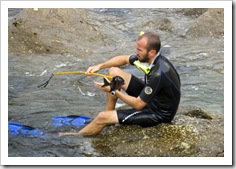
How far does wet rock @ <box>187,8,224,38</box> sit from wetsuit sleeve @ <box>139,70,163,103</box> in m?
6.81

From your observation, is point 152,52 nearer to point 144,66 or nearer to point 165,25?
point 144,66

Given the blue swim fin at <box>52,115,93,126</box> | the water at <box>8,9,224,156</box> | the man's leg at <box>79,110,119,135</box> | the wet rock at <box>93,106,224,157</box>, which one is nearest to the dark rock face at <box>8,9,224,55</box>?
the water at <box>8,9,224,156</box>

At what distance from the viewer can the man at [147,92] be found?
17.4ft

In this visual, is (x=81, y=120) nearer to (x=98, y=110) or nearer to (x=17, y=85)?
(x=98, y=110)

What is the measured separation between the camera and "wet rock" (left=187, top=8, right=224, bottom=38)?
38.9ft

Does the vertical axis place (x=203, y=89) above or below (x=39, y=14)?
below

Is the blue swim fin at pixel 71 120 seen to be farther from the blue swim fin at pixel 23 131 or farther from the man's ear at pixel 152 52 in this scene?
the man's ear at pixel 152 52

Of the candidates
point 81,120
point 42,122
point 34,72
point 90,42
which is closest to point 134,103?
point 81,120

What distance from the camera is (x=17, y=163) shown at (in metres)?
5.13

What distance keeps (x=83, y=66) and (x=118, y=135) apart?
4.25m

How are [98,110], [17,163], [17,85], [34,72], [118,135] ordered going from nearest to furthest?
[17,163]
[118,135]
[98,110]
[17,85]
[34,72]

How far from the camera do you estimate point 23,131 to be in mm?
6121

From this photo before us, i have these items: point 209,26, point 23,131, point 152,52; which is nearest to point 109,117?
point 152,52

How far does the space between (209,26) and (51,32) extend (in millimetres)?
4028
